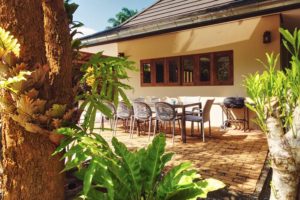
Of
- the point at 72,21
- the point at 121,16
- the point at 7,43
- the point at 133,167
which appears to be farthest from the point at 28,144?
the point at 121,16

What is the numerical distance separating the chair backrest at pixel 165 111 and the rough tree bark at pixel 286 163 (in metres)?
4.54

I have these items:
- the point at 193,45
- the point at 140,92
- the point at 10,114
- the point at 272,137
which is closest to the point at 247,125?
the point at 193,45

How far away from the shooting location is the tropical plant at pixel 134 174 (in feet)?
5.17

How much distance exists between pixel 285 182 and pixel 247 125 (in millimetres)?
6749

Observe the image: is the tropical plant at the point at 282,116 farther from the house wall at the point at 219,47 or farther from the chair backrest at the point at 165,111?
the house wall at the point at 219,47

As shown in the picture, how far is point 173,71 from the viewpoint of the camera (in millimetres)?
9336

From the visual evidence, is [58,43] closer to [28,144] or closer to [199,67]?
[28,144]

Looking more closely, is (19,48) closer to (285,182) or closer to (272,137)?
(272,137)

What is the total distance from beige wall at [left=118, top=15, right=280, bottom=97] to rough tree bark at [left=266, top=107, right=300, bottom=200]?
5.97 metres

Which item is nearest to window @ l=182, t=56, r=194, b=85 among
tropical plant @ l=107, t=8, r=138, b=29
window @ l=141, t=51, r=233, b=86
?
window @ l=141, t=51, r=233, b=86

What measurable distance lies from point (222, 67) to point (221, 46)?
66cm

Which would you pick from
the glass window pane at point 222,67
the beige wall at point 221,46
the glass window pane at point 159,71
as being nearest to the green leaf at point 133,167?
the beige wall at point 221,46

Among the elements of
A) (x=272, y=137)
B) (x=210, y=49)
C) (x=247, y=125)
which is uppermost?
(x=210, y=49)

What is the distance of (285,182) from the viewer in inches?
48.1
